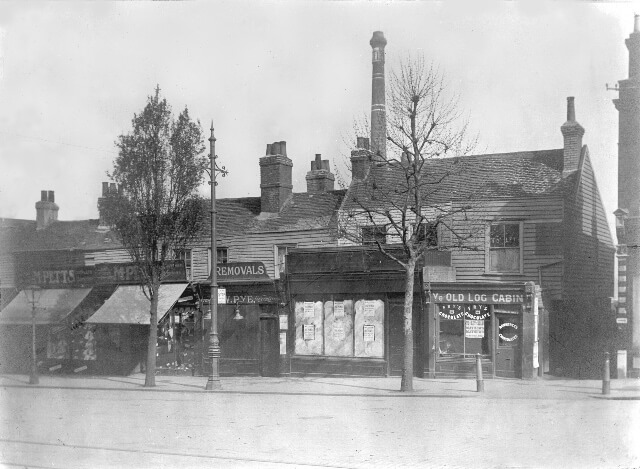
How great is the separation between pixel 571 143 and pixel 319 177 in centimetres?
998

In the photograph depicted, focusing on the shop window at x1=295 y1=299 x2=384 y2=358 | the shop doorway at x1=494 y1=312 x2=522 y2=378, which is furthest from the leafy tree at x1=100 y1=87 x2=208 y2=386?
the shop doorway at x1=494 y1=312 x2=522 y2=378

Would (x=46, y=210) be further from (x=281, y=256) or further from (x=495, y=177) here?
(x=495, y=177)

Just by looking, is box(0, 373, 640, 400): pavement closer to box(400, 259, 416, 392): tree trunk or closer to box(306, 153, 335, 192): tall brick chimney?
box(400, 259, 416, 392): tree trunk

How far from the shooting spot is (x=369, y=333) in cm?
2597

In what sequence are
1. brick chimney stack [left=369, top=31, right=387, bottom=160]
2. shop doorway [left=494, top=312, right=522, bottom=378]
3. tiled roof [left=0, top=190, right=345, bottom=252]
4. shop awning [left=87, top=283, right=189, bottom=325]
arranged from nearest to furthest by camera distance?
1. shop doorway [left=494, top=312, right=522, bottom=378]
2. shop awning [left=87, top=283, right=189, bottom=325]
3. tiled roof [left=0, top=190, right=345, bottom=252]
4. brick chimney stack [left=369, top=31, right=387, bottom=160]

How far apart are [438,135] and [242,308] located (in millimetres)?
10496

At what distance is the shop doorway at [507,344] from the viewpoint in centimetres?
2447

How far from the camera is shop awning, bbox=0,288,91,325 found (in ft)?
97.3

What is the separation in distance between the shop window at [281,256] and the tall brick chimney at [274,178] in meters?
1.78

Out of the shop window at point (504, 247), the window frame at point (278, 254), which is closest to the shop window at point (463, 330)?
the shop window at point (504, 247)

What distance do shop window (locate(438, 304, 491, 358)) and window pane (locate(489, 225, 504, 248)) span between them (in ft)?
7.00

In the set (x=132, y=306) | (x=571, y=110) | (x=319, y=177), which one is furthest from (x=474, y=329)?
(x=132, y=306)

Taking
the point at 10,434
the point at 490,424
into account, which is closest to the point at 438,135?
the point at 490,424

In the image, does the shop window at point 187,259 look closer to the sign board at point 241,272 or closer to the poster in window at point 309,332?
the sign board at point 241,272
